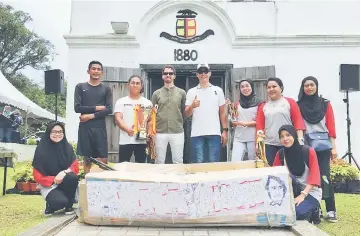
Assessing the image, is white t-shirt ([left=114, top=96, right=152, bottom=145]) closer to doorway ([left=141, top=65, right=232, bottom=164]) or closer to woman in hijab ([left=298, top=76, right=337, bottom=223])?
woman in hijab ([left=298, top=76, right=337, bottom=223])

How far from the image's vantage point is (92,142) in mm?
5656

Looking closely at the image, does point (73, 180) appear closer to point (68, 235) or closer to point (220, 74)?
point (68, 235)

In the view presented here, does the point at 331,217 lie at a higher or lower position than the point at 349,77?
lower

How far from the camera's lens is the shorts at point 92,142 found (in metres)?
5.63

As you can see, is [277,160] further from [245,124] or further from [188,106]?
[188,106]

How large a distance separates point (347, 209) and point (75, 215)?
3460mm

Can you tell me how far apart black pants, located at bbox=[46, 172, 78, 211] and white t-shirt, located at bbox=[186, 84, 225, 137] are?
1.69 meters

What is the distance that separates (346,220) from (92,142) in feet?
10.4

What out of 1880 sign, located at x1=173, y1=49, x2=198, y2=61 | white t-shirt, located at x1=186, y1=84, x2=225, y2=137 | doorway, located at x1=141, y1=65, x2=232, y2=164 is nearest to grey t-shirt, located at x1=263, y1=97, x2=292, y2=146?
white t-shirt, located at x1=186, y1=84, x2=225, y2=137

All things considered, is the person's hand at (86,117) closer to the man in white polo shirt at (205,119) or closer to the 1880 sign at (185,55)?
the man in white polo shirt at (205,119)

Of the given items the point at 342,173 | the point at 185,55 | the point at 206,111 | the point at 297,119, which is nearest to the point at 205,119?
the point at 206,111

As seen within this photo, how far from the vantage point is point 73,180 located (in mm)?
4949

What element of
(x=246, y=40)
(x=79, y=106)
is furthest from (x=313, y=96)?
(x=246, y=40)

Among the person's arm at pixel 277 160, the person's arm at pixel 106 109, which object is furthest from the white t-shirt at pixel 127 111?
the person's arm at pixel 277 160
